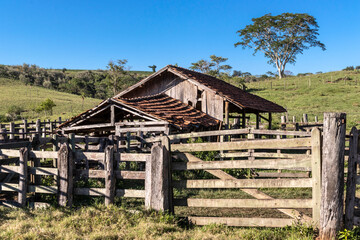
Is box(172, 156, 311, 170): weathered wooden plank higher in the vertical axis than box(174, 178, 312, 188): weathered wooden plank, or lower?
higher

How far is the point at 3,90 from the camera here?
6831 cm

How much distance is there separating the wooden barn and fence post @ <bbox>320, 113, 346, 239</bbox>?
308 inches

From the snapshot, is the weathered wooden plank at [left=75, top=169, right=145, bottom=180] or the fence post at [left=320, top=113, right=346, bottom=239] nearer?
the fence post at [left=320, top=113, right=346, bottom=239]

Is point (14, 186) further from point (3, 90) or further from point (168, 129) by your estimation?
point (3, 90)

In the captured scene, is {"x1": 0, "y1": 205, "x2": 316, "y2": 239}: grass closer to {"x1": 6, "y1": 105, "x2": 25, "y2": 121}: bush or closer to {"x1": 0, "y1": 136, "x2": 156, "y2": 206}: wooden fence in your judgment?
{"x1": 0, "y1": 136, "x2": 156, "y2": 206}: wooden fence

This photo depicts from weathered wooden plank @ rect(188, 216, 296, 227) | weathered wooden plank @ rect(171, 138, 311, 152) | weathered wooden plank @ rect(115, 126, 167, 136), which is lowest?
weathered wooden plank @ rect(188, 216, 296, 227)

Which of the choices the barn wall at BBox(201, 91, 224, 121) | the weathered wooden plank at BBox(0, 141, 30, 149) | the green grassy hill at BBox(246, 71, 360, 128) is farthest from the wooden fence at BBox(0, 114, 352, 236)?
the green grassy hill at BBox(246, 71, 360, 128)

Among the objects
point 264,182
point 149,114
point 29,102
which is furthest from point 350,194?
point 29,102

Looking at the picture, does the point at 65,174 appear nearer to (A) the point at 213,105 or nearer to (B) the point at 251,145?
(B) the point at 251,145

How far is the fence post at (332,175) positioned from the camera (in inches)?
195

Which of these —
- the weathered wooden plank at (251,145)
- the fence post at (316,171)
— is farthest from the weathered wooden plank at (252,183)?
the weathered wooden plank at (251,145)

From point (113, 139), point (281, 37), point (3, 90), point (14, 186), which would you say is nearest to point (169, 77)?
point (113, 139)

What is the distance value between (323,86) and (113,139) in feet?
163

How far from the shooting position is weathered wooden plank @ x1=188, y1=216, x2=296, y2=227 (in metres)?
5.41
